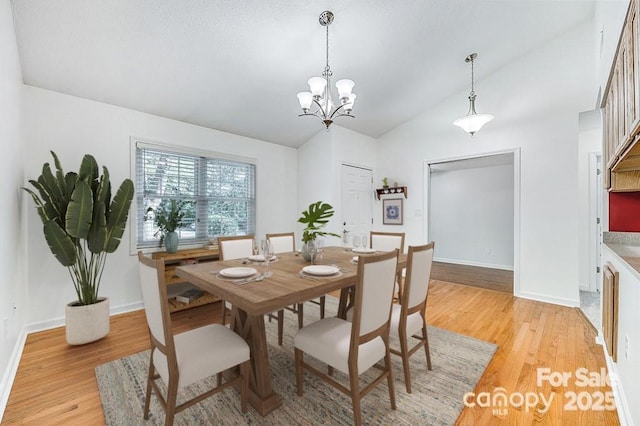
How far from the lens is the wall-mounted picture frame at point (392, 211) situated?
5035mm

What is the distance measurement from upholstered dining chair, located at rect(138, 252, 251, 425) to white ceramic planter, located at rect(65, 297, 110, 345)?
1341 mm

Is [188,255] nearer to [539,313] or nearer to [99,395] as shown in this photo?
[99,395]

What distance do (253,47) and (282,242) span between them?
203 centimetres

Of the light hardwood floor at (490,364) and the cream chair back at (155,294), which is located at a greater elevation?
the cream chair back at (155,294)

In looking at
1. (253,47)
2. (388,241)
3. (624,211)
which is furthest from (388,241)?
(253,47)

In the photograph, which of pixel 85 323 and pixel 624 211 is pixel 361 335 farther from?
pixel 624 211

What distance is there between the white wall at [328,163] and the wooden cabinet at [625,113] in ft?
10.1

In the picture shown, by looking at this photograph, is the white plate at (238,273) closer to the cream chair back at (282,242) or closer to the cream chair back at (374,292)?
the cream chair back at (374,292)

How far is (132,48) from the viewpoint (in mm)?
2402

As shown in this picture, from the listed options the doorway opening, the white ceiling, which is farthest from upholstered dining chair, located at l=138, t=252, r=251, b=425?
the doorway opening

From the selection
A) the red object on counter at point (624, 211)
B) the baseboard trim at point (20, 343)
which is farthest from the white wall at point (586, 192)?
the baseboard trim at point (20, 343)

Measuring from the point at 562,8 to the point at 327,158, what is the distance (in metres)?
3.26

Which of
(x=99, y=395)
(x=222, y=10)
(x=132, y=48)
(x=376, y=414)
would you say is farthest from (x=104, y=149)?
(x=376, y=414)

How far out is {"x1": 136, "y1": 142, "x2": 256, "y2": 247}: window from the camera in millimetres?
3348
